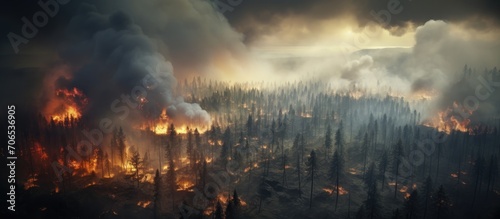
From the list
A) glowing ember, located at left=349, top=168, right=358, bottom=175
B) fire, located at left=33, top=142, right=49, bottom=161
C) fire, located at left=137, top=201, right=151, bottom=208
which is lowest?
fire, located at left=137, top=201, right=151, bottom=208

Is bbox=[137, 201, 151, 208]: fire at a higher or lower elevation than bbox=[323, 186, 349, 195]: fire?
lower

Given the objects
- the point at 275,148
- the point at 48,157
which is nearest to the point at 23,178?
the point at 48,157

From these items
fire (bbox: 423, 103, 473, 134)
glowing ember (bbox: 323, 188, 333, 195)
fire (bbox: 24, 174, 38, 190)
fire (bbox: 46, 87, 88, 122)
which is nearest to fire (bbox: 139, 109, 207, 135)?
fire (bbox: 46, 87, 88, 122)

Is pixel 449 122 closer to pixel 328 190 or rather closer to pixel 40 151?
pixel 328 190

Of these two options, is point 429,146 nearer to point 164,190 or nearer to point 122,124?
point 164,190

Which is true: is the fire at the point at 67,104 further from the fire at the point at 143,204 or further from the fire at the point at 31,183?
the fire at the point at 143,204

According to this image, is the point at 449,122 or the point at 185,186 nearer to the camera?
the point at 185,186

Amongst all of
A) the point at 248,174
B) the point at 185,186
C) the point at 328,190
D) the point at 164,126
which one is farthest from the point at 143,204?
the point at 328,190

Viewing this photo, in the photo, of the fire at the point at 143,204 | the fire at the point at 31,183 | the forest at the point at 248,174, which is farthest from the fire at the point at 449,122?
the fire at the point at 31,183

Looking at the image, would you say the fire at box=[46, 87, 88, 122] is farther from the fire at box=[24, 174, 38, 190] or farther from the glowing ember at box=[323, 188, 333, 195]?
the glowing ember at box=[323, 188, 333, 195]

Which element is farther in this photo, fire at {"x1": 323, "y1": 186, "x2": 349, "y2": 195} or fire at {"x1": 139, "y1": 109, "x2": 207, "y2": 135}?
fire at {"x1": 139, "y1": 109, "x2": 207, "y2": 135}
